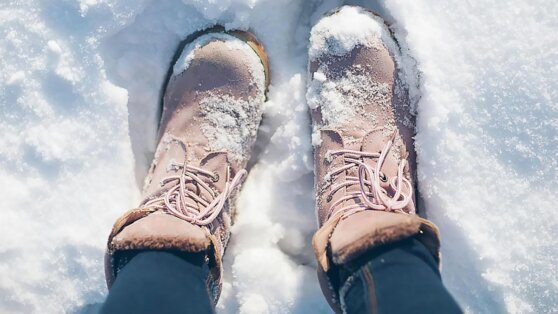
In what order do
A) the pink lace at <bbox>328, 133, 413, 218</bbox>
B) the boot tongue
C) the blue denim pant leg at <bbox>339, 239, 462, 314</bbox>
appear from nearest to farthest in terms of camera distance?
1. the blue denim pant leg at <bbox>339, 239, 462, 314</bbox>
2. the pink lace at <bbox>328, 133, 413, 218</bbox>
3. the boot tongue

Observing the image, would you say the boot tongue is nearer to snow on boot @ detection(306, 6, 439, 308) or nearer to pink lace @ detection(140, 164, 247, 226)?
snow on boot @ detection(306, 6, 439, 308)

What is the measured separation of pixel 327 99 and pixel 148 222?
0.44m

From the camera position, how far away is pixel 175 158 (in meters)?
1.09

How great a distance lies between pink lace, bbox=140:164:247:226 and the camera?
37.9 inches

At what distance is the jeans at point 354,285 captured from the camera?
70 cm

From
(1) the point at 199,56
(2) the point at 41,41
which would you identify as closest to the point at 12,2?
(2) the point at 41,41

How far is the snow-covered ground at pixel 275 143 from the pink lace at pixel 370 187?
0.25ft

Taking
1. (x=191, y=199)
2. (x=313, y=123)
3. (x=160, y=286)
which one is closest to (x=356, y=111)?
(x=313, y=123)

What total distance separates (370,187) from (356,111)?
0.59 feet

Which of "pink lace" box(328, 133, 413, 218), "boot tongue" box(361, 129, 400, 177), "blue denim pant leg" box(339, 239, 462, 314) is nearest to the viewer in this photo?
"blue denim pant leg" box(339, 239, 462, 314)

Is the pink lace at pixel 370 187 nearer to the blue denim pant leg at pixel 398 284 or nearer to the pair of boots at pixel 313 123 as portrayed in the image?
the pair of boots at pixel 313 123

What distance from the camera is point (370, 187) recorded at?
97cm

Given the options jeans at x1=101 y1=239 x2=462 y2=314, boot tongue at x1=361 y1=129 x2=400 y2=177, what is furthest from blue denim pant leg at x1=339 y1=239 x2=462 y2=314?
boot tongue at x1=361 y1=129 x2=400 y2=177

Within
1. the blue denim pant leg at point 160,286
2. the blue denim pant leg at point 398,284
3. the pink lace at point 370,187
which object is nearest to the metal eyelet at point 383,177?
the pink lace at point 370,187
